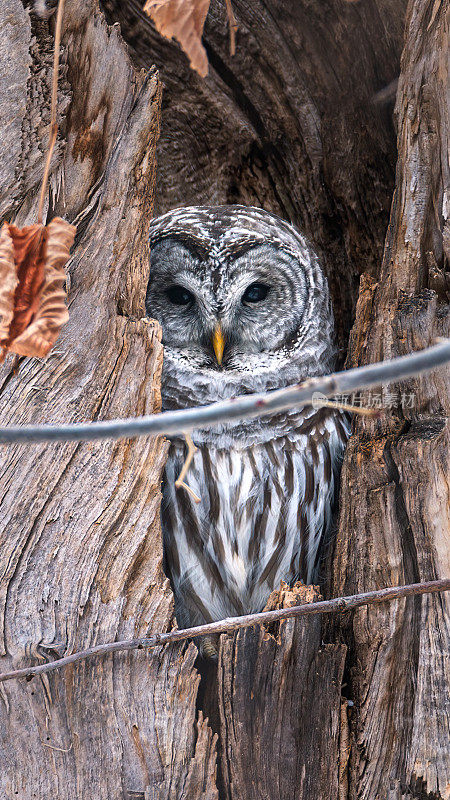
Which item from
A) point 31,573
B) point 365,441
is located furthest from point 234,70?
point 31,573

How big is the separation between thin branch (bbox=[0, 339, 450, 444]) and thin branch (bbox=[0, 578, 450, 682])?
1135 mm

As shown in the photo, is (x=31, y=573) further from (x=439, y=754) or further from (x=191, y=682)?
(x=439, y=754)

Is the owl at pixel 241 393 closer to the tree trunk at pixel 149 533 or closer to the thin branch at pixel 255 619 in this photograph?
the tree trunk at pixel 149 533

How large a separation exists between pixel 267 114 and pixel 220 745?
2744 mm

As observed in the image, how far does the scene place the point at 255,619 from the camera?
1929 mm

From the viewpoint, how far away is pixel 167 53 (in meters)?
3.29

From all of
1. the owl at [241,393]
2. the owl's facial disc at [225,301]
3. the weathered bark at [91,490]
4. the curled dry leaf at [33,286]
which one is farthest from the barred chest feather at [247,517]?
the curled dry leaf at [33,286]

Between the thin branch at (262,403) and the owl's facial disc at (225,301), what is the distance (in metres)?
2.05

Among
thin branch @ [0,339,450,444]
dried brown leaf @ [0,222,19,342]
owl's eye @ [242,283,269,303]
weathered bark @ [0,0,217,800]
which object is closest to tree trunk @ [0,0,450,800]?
weathered bark @ [0,0,217,800]

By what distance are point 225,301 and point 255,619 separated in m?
1.41

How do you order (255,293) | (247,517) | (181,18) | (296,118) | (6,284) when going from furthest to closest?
(296,118) < (255,293) < (247,517) < (6,284) < (181,18)

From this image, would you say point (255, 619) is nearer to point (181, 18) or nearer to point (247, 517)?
point (247, 517)

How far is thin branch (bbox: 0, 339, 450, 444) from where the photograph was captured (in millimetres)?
774

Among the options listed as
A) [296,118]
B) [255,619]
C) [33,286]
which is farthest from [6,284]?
[296,118]
